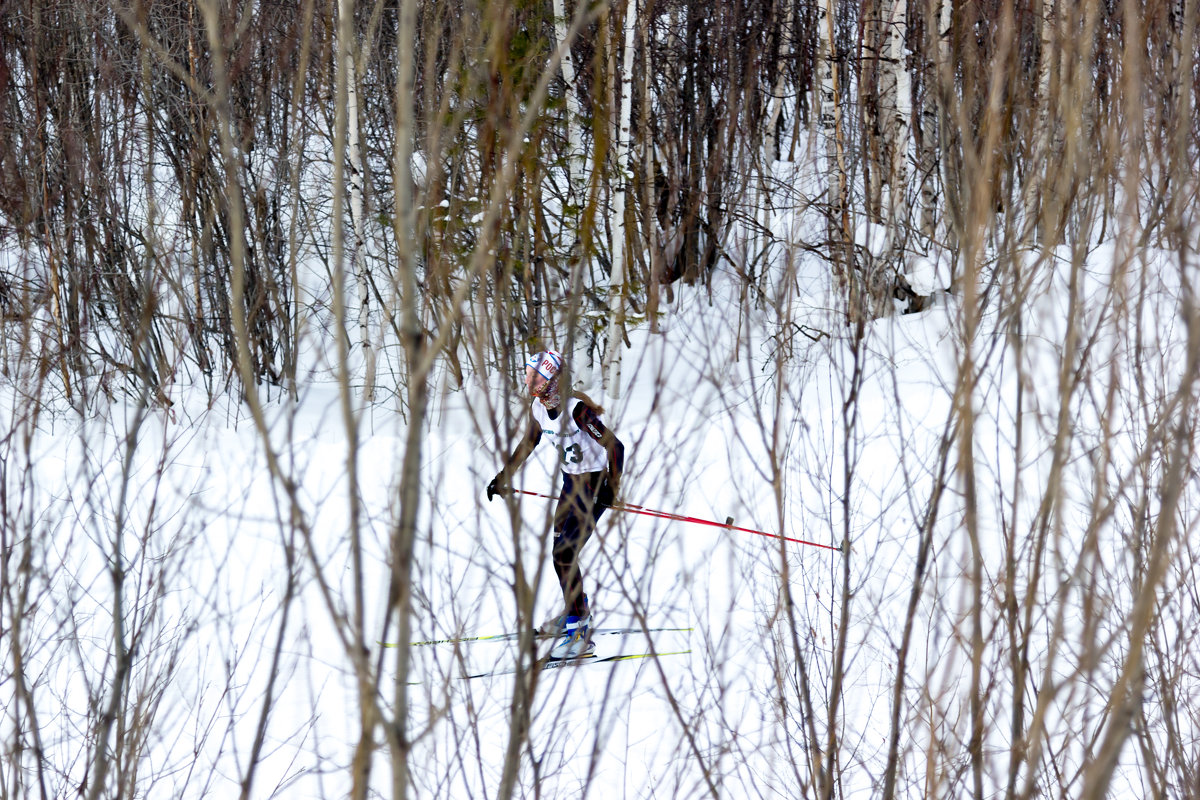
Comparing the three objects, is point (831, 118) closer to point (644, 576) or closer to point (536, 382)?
point (536, 382)

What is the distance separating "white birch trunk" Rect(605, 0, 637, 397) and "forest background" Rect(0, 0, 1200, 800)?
51 millimetres

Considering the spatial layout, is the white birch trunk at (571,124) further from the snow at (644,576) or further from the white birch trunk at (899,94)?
the white birch trunk at (899,94)

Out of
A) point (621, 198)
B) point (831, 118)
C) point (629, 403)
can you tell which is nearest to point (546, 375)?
point (621, 198)

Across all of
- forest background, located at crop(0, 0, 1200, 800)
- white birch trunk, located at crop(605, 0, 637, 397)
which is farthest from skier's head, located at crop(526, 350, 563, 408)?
white birch trunk, located at crop(605, 0, 637, 397)

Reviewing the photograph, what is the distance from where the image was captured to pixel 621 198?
10109 millimetres

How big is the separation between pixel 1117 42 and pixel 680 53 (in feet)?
16.0

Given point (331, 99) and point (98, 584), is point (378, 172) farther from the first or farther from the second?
point (98, 584)

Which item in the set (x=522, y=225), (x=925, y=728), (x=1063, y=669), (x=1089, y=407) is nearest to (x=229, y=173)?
(x=522, y=225)

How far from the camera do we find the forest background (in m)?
2.34

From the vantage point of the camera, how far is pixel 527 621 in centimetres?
214

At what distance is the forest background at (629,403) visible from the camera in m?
2.34

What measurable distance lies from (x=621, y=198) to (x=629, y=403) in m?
2.28

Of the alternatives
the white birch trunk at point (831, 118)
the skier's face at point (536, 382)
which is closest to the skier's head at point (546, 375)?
the skier's face at point (536, 382)

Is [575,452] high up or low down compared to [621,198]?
down
